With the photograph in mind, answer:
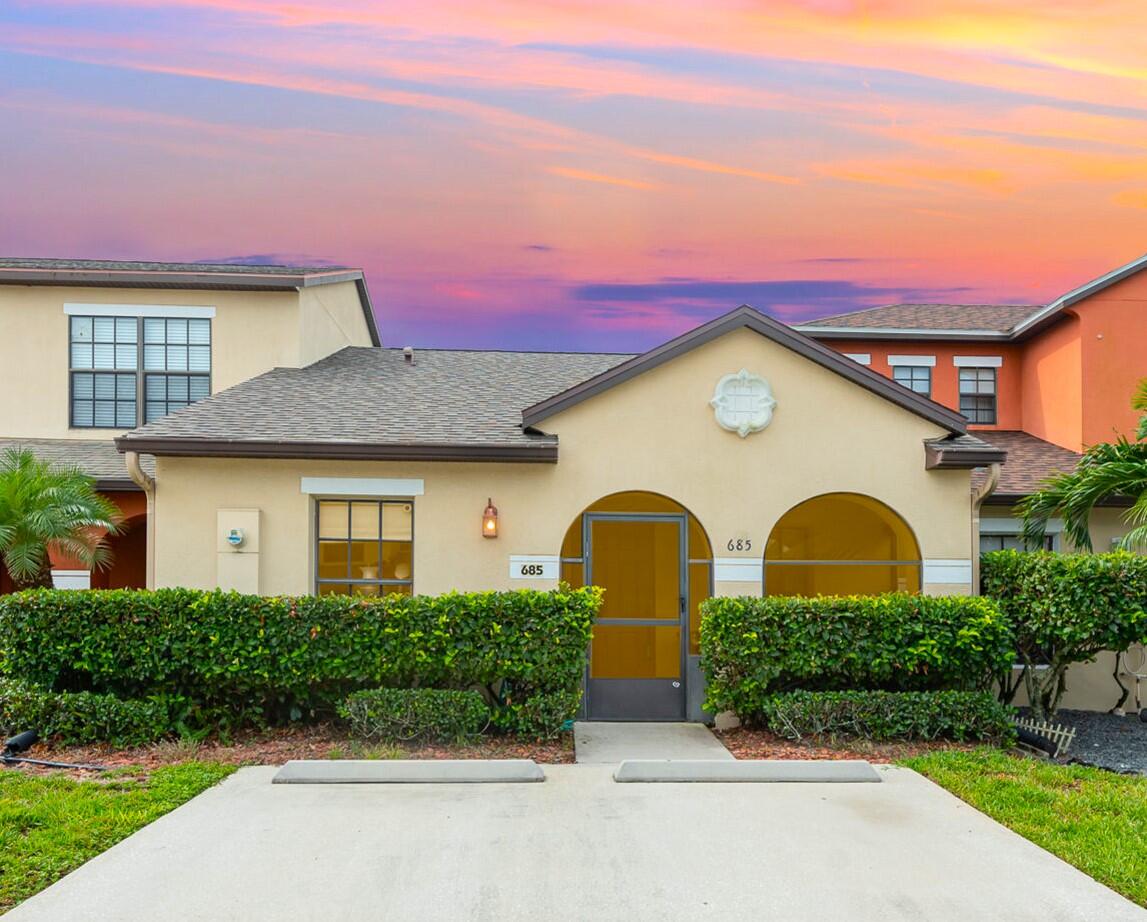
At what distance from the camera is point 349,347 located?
1698cm

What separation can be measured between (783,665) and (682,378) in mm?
3583

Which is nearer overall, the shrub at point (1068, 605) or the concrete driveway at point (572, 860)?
the concrete driveway at point (572, 860)

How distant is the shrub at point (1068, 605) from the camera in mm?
9422

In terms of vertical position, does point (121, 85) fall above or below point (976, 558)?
above

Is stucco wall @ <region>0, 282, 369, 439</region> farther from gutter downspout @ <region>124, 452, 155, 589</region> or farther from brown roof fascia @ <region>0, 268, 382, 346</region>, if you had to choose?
gutter downspout @ <region>124, 452, 155, 589</region>

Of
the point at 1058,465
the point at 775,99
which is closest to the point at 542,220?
the point at 775,99

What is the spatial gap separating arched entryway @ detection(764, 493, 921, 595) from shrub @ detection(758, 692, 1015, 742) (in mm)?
2064

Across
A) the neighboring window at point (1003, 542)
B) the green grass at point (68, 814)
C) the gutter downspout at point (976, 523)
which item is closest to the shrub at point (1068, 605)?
the gutter downspout at point (976, 523)

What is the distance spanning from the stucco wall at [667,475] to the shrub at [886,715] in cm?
179

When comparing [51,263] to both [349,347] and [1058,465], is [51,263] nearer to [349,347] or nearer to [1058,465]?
[349,347]

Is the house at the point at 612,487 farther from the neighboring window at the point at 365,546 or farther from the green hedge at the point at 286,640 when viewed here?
the green hedge at the point at 286,640

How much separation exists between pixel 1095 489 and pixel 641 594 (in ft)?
18.5

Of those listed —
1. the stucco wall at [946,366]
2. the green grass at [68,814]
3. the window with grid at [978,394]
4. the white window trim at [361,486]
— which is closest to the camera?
the green grass at [68,814]

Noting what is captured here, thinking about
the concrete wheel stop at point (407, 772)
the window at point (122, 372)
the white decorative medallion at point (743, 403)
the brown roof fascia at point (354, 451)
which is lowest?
the concrete wheel stop at point (407, 772)
